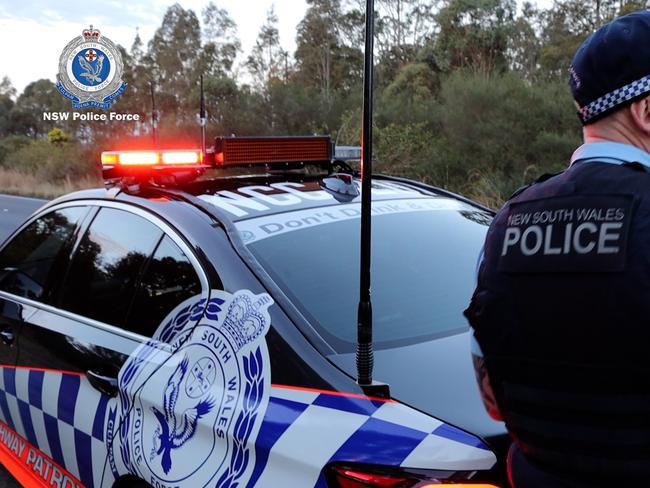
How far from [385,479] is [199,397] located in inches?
24.9

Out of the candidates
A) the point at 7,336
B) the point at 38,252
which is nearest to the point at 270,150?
the point at 38,252

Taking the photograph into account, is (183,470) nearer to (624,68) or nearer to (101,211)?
(101,211)

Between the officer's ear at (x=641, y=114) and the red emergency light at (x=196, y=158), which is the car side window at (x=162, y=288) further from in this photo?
the officer's ear at (x=641, y=114)

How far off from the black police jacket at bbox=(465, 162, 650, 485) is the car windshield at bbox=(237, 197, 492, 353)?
66cm

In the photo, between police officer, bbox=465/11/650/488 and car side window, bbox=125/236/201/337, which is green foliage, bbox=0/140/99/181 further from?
police officer, bbox=465/11/650/488

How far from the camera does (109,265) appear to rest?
240cm

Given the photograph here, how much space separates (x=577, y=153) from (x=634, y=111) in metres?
0.12

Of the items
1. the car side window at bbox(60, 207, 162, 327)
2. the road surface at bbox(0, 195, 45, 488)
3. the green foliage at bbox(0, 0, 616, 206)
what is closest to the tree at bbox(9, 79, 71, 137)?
the green foliage at bbox(0, 0, 616, 206)

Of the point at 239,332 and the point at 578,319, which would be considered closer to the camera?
the point at 578,319

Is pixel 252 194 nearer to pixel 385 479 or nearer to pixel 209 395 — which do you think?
pixel 209 395

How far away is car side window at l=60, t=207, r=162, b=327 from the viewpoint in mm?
2254

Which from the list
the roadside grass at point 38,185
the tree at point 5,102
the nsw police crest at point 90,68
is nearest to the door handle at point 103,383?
the nsw police crest at point 90,68

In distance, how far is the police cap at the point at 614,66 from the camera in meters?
1.09

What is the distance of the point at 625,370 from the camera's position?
3.33 feet
